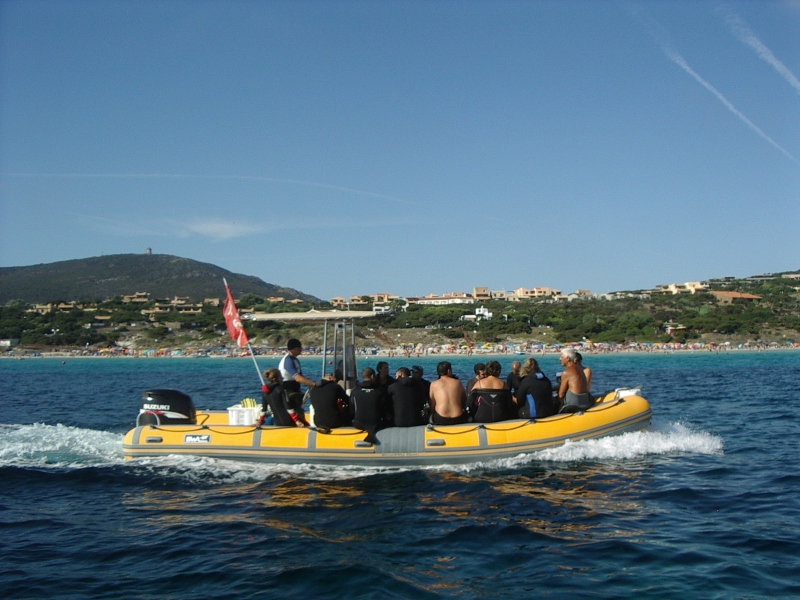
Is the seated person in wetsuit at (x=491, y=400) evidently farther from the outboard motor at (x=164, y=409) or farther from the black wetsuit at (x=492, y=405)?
the outboard motor at (x=164, y=409)

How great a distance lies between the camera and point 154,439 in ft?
40.1

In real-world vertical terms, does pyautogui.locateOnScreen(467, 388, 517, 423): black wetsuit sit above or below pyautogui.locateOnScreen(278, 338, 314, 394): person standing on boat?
below

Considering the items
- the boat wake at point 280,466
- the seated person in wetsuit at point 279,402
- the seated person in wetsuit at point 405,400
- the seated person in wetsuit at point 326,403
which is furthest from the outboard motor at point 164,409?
the seated person in wetsuit at point 405,400

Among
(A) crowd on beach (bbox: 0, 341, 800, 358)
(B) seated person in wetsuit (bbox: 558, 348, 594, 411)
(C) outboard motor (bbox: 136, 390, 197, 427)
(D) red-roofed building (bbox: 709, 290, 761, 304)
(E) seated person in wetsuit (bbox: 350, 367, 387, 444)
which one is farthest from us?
(D) red-roofed building (bbox: 709, 290, 761, 304)

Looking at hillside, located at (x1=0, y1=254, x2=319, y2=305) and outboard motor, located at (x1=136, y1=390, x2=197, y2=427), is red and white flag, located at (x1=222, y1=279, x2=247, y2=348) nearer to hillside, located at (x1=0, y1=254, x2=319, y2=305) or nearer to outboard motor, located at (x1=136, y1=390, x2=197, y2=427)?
outboard motor, located at (x1=136, y1=390, x2=197, y2=427)

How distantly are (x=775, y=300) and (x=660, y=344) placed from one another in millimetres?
36533

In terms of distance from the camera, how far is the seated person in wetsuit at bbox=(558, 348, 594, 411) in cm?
1212

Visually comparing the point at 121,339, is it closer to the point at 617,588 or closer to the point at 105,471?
the point at 105,471

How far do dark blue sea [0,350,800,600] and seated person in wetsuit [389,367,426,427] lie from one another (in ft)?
2.85

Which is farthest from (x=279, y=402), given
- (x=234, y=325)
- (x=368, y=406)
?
(x=234, y=325)

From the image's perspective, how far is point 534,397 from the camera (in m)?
11.8

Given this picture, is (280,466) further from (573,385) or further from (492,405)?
(573,385)

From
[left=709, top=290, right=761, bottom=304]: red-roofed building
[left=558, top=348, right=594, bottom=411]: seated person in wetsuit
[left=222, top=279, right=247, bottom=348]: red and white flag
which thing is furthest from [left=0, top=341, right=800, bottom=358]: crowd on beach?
[left=558, top=348, right=594, bottom=411]: seated person in wetsuit

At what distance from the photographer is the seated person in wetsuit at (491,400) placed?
11.7 m
